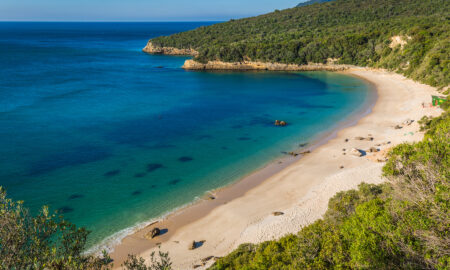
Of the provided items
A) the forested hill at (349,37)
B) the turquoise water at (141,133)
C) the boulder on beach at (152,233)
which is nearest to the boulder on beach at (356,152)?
the turquoise water at (141,133)

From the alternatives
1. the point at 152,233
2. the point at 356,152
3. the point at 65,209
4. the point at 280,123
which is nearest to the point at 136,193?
the point at 65,209

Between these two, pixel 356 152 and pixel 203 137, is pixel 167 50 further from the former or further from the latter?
pixel 356 152

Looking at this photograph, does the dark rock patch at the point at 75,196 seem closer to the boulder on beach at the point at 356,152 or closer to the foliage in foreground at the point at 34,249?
the foliage in foreground at the point at 34,249

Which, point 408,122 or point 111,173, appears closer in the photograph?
point 111,173

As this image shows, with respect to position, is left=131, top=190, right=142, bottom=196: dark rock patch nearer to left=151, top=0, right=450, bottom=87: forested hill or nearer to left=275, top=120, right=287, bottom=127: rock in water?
left=275, top=120, right=287, bottom=127: rock in water

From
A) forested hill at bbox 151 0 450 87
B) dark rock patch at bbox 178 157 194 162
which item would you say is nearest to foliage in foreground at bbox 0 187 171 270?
dark rock patch at bbox 178 157 194 162
